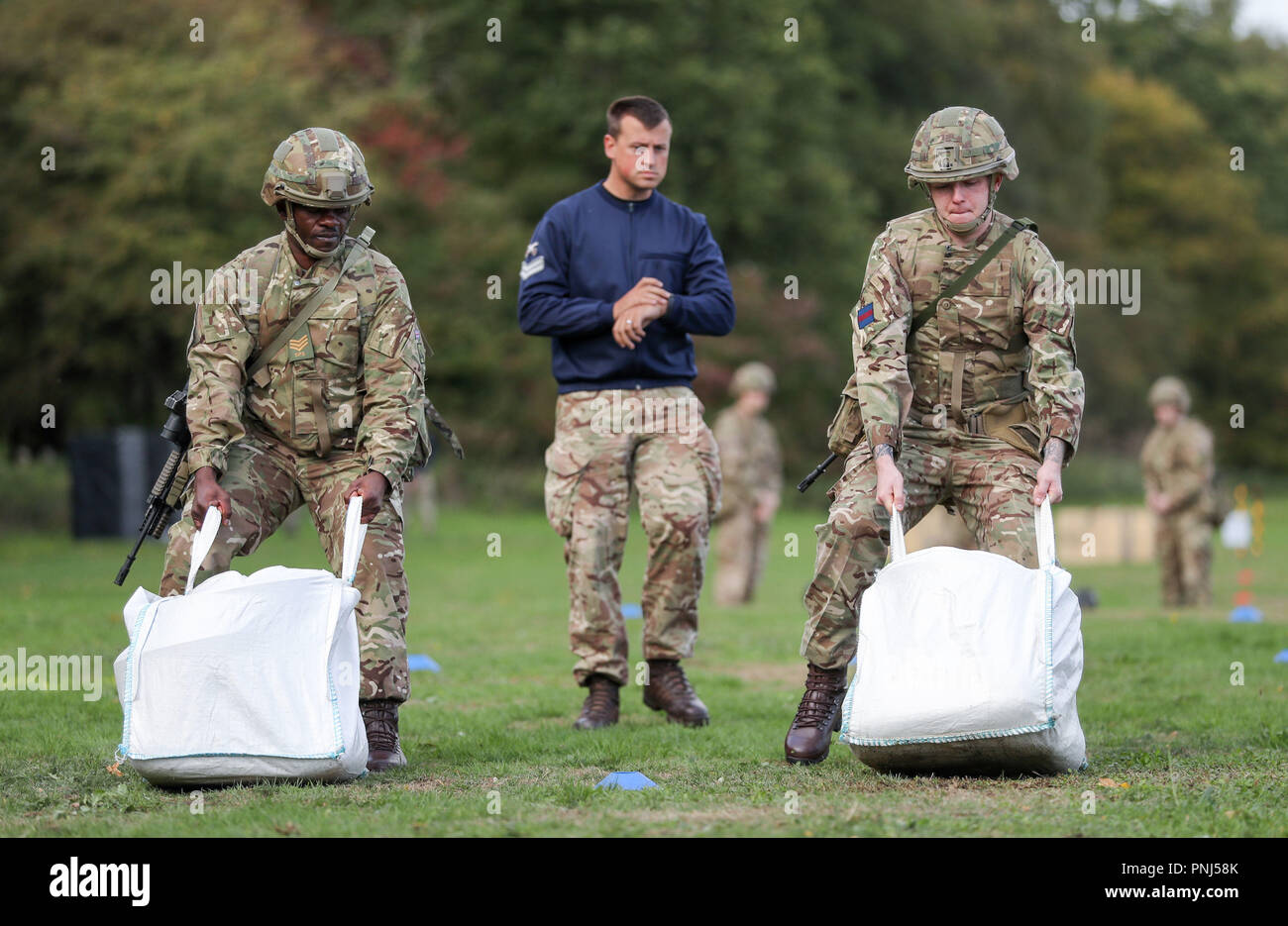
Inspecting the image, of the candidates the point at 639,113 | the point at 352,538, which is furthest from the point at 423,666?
the point at 352,538

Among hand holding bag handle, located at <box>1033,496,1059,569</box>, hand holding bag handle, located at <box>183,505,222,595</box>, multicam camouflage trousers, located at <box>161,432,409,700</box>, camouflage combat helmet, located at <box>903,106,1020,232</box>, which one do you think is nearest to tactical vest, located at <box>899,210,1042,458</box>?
camouflage combat helmet, located at <box>903,106,1020,232</box>

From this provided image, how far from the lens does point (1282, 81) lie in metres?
70.3

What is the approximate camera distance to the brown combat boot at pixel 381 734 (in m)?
6.83

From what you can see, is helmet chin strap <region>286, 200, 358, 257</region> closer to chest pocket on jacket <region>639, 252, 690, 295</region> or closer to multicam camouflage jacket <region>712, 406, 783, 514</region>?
chest pocket on jacket <region>639, 252, 690, 295</region>

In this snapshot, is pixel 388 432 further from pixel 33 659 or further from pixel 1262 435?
pixel 1262 435

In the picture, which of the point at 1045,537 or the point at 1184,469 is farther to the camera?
the point at 1184,469

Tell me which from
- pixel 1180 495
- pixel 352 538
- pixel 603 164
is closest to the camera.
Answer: pixel 352 538

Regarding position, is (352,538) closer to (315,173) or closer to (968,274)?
(315,173)

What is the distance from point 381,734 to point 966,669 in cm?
229

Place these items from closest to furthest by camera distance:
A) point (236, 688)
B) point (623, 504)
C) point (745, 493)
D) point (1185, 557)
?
point (236, 688) → point (623, 504) → point (745, 493) → point (1185, 557)

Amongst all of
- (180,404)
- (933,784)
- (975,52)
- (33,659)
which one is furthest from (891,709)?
(975,52)

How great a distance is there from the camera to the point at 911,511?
711 centimetres

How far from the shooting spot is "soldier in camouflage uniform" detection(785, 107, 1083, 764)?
22.8ft

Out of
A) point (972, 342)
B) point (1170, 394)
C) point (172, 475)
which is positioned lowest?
point (172, 475)
